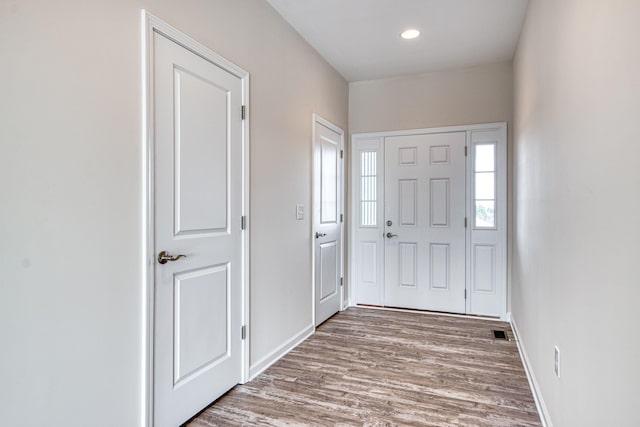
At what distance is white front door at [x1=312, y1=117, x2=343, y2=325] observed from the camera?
12.2 feet

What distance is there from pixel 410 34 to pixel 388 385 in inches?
111

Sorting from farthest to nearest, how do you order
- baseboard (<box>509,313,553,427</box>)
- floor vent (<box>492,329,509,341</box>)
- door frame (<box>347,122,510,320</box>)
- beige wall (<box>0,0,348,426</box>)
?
1. door frame (<box>347,122,510,320</box>)
2. floor vent (<box>492,329,509,341</box>)
3. baseboard (<box>509,313,553,427</box>)
4. beige wall (<box>0,0,348,426</box>)

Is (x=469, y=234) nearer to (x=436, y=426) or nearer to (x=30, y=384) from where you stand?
(x=436, y=426)

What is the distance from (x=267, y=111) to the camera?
2.85 m

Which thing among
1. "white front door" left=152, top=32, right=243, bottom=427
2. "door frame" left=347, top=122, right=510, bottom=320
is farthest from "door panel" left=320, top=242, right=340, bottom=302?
"white front door" left=152, top=32, right=243, bottom=427

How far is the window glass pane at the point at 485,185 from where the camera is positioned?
4.07 m

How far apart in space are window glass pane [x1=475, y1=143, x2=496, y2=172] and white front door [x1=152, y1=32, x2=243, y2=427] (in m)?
2.74

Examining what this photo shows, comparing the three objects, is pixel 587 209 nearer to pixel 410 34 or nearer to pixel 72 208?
pixel 72 208

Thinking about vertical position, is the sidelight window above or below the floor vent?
above

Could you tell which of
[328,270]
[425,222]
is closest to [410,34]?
[425,222]

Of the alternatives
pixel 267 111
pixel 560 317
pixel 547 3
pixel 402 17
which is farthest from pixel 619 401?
pixel 402 17

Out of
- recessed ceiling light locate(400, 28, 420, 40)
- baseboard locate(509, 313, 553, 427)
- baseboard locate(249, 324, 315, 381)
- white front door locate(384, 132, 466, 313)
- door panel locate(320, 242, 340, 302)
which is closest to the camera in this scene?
baseboard locate(509, 313, 553, 427)

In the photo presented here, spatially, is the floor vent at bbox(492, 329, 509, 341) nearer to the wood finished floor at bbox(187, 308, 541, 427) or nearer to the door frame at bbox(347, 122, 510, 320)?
the wood finished floor at bbox(187, 308, 541, 427)

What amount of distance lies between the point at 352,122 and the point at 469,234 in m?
1.86
